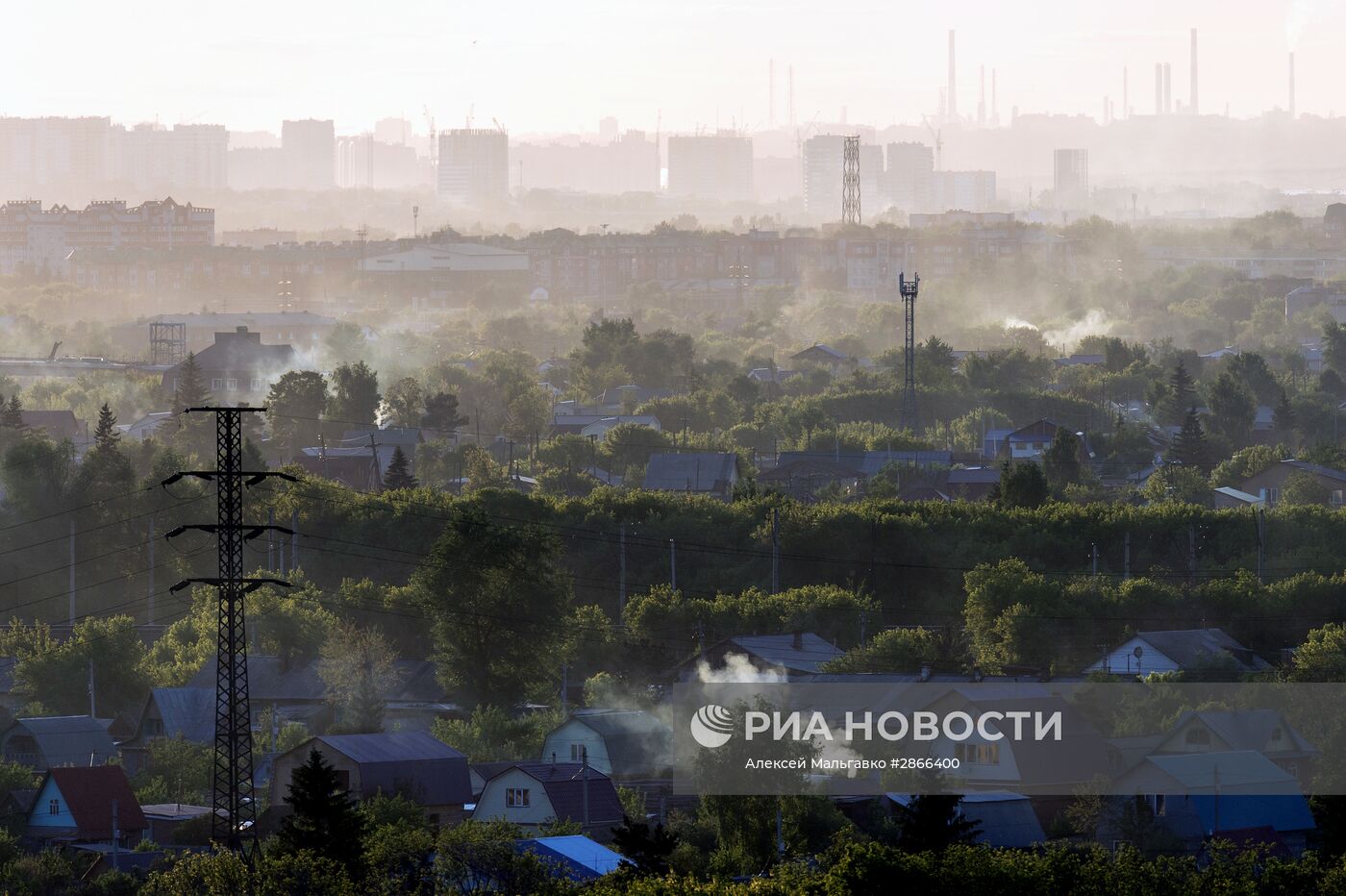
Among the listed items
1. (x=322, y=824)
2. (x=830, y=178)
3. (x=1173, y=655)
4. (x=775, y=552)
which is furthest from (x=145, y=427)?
(x=830, y=178)

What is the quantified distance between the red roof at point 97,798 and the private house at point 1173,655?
20.1 feet

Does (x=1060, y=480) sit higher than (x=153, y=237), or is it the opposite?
(x=153, y=237)

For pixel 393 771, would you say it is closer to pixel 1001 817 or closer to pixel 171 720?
pixel 171 720

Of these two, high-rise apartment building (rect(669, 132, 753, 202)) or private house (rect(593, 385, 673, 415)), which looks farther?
high-rise apartment building (rect(669, 132, 753, 202))

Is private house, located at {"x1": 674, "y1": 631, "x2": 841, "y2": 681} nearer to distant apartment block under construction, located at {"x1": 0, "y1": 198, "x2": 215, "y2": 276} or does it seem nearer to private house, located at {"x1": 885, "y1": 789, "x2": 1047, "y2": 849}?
private house, located at {"x1": 885, "y1": 789, "x2": 1047, "y2": 849}

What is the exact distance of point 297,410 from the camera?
94.9ft

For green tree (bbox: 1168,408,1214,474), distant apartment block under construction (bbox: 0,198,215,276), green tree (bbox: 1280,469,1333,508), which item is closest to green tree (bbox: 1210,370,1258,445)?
green tree (bbox: 1168,408,1214,474)

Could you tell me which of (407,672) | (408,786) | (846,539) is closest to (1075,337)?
(846,539)

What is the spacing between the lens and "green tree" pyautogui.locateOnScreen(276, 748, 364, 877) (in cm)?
966

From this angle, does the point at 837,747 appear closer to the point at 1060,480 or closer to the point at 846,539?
the point at 846,539

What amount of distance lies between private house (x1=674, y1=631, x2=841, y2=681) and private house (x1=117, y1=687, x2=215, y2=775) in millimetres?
2928

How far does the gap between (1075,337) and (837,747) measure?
136 ft

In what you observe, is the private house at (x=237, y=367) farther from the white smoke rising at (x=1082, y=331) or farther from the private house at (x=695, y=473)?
the white smoke rising at (x=1082, y=331)

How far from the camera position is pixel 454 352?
45.0 meters
